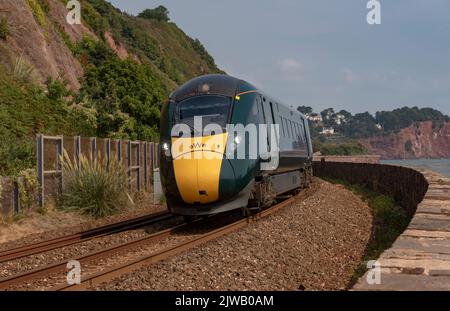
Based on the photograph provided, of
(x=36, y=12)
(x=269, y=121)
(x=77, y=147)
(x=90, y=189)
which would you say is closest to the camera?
(x=269, y=121)

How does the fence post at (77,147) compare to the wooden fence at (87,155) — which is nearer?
the wooden fence at (87,155)

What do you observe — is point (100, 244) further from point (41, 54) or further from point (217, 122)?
point (41, 54)

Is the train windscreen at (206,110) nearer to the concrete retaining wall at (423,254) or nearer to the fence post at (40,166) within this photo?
the concrete retaining wall at (423,254)

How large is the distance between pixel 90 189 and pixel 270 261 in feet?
25.8

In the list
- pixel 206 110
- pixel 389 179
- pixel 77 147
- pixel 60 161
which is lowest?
pixel 389 179

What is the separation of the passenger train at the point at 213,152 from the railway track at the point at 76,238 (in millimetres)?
1803

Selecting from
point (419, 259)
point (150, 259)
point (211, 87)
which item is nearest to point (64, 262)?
point (150, 259)

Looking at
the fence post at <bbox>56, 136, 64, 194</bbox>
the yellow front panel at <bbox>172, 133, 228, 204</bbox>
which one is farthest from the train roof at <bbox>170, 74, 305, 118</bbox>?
the fence post at <bbox>56, 136, 64, 194</bbox>

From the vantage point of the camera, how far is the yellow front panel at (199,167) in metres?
9.96

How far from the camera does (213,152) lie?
9.98 m

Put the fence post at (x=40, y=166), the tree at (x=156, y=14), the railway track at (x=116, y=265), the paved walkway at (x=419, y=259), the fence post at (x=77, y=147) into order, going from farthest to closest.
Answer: the tree at (x=156, y=14) → the fence post at (x=77, y=147) → the fence post at (x=40, y=166) → the railway track at (x=116, y=265) → the paved walkway at (x=419, y=259)

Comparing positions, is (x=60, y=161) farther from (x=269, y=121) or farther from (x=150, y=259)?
(x=150, y=259)

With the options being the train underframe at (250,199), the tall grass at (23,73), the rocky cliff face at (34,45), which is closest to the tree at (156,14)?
the rocky cliff face at (34,45)

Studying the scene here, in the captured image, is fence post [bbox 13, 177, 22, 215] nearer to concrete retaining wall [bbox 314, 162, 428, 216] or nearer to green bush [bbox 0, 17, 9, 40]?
concrete retaining wall [bbox 314, 162, 428, 216]
